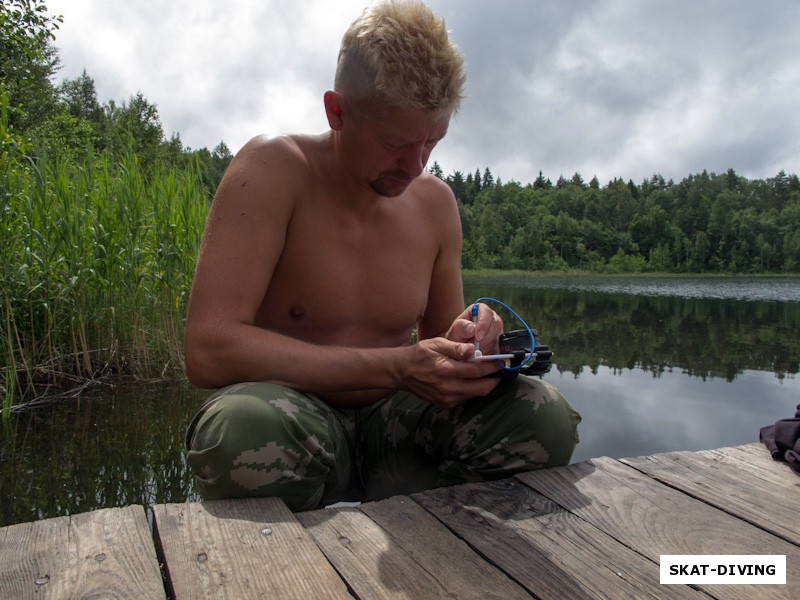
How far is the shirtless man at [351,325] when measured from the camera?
151 centimetres

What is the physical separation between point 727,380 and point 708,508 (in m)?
7.06

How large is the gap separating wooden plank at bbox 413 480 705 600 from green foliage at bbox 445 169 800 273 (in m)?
61.7

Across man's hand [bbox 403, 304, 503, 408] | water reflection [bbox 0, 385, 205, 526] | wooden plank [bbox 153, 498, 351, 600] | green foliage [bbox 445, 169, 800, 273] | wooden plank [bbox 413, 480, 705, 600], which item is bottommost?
water reflection [bbox 0, 385, 205, 526]

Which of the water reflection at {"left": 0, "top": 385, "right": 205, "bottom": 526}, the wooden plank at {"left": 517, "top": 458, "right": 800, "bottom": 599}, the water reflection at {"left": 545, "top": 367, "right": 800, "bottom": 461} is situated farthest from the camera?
the water reflection at {"left": 545, "top": 367, "right": 800, "bottom": 461}

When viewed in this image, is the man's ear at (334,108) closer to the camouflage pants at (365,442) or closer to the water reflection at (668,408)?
the camouflage pants at (365,442)

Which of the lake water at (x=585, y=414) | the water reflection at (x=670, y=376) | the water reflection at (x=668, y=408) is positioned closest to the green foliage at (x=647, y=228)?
the water reflection at (x=670, y=376)

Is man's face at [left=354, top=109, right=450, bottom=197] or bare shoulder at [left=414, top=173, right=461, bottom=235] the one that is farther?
bare shoulder at [left=414, top=173, right=461, bottom=235]

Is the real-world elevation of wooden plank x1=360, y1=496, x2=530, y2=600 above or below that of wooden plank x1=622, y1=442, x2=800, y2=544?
above

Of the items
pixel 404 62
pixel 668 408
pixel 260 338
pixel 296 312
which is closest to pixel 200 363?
pixel 260 338

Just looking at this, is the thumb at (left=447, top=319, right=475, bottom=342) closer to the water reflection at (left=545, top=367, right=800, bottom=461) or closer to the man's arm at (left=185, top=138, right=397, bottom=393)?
the man's arm at (left=185, top=138, right=397, bottom=393)

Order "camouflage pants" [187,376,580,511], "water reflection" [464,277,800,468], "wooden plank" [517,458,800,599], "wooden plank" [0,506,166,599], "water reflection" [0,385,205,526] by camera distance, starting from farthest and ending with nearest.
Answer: "water reflection" [464,277,800,468] → "water reflection" [0,385,205,526] → "camouflage pants" [187,376,580,511] → "wooden plank" [517,458,800,599] → "wooden plank" [0,506,166,599]

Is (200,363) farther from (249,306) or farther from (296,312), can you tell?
(296,312)

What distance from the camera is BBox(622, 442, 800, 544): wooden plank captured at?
1.46m

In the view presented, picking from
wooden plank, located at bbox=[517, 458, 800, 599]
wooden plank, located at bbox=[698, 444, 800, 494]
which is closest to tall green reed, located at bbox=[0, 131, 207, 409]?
wooden plank, located at bbox=[517, 458, 800, 599]
